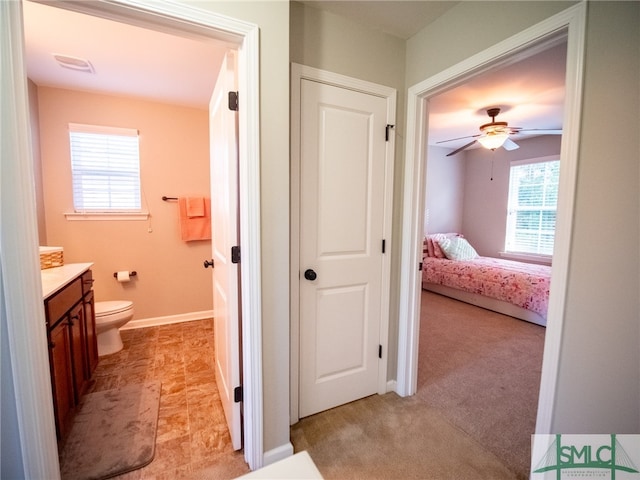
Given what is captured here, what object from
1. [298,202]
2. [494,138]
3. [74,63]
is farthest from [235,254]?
[494,138]

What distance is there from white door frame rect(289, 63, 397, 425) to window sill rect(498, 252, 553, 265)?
4.02 metres

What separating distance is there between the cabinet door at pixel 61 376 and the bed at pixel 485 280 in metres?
4.23

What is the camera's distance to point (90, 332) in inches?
82.1

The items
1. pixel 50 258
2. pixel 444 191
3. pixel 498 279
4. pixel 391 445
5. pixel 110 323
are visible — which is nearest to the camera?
pixel 391 445

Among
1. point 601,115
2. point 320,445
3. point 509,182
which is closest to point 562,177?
point 601,115

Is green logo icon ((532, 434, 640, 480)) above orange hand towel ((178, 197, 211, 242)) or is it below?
below

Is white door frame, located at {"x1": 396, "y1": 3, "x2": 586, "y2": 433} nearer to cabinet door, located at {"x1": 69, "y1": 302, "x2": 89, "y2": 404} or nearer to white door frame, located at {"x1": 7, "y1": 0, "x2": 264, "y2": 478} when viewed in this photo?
white door frame, located at {"x1": 7, "y1": 0, "x2": 264, "y2": 478}

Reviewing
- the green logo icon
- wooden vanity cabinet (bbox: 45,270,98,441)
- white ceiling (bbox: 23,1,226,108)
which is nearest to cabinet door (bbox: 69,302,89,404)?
wooden vanity cabinet (bbox: 45,270,98,441)

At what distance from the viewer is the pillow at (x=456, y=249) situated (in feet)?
15.0

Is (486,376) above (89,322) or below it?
A: below

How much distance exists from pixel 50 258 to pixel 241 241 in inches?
→ 65.5

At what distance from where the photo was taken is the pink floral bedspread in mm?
3295

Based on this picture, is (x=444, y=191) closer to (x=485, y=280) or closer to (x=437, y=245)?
(x=437, y=245)

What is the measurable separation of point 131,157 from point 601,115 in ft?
11.7
